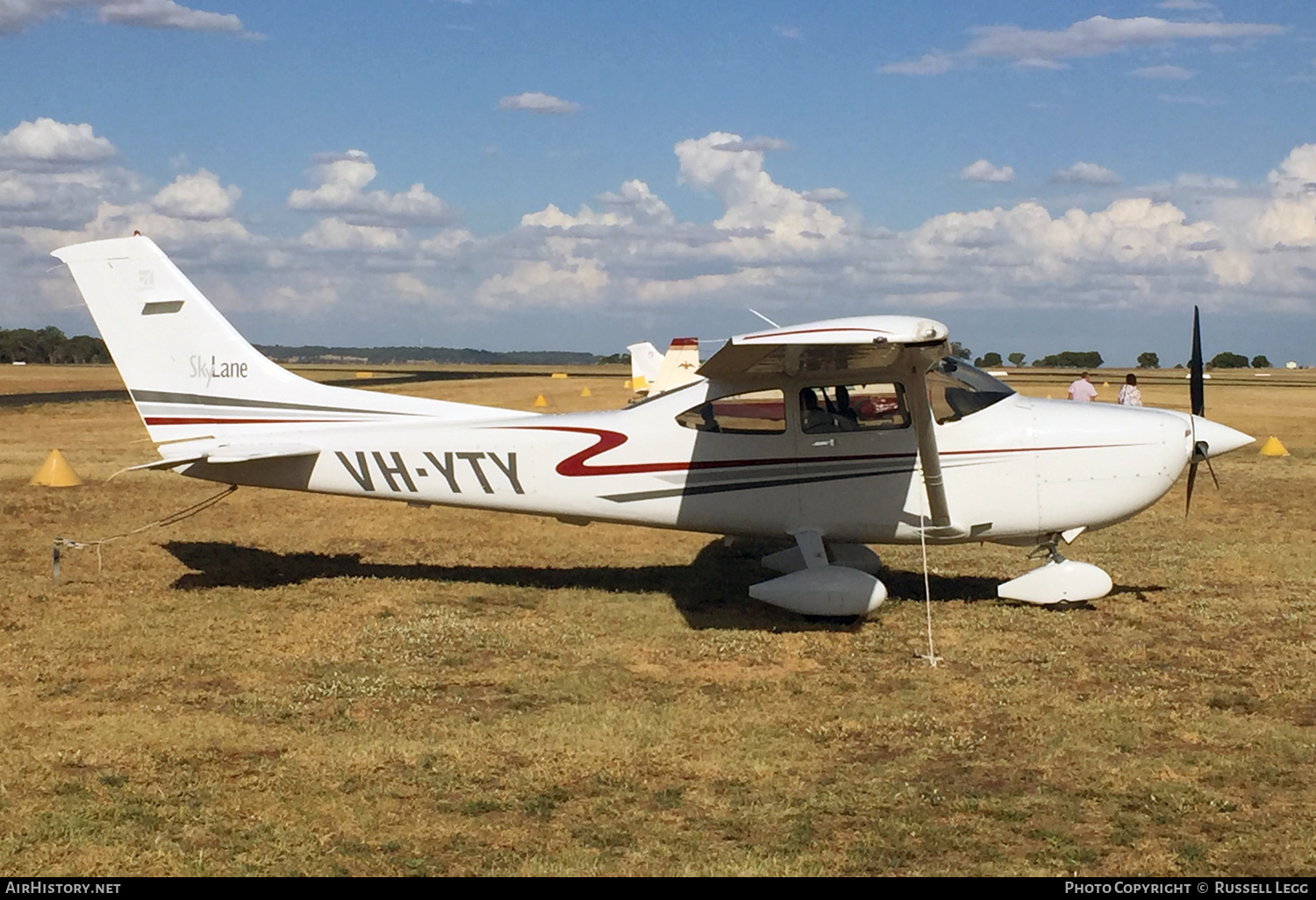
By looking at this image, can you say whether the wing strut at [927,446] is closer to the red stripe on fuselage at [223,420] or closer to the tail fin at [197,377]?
the tail fin at [197,377]

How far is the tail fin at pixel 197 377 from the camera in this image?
421 inches

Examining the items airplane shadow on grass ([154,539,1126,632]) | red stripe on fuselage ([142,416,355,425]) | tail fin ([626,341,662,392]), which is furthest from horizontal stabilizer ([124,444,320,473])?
tail fin ([626,341,662,392])

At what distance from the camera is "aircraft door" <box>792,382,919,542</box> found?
9.77 m

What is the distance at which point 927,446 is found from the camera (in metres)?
→ 9.46

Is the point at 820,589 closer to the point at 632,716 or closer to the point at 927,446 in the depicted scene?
the point at 927,446

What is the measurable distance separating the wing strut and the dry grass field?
0.93m

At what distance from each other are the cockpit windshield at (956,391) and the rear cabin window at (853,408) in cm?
32

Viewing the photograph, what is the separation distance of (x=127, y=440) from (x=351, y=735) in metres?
21.1

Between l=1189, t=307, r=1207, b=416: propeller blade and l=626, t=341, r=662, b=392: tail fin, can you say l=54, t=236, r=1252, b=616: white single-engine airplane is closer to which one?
l=1189, t=307, r=1207, b=416: propeller blade

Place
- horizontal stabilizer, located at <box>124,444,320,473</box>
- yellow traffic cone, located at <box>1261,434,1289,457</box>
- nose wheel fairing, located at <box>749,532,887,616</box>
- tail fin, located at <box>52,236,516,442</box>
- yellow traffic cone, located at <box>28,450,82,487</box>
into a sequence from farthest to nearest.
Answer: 1. yellow traffic cone, located at <box>1261,434,1289,457</box>
2. yellow traffic cone, located at <box>28,450,82,487</box>
3. tail fin, located at <box>52,236,516,442</box>
4. horizontal stabilizer, located at <box>124,444,320,473</box>
5. nose wheel fairing, located at <box>749,532,887,616</box>

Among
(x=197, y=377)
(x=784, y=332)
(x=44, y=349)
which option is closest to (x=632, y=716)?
(x=784, y=332)

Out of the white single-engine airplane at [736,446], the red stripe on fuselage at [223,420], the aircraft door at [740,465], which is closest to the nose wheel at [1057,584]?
the white single-engine airplane at [736,446]

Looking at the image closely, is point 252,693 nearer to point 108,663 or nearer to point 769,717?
point 108,663

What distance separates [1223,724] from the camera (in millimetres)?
7004
